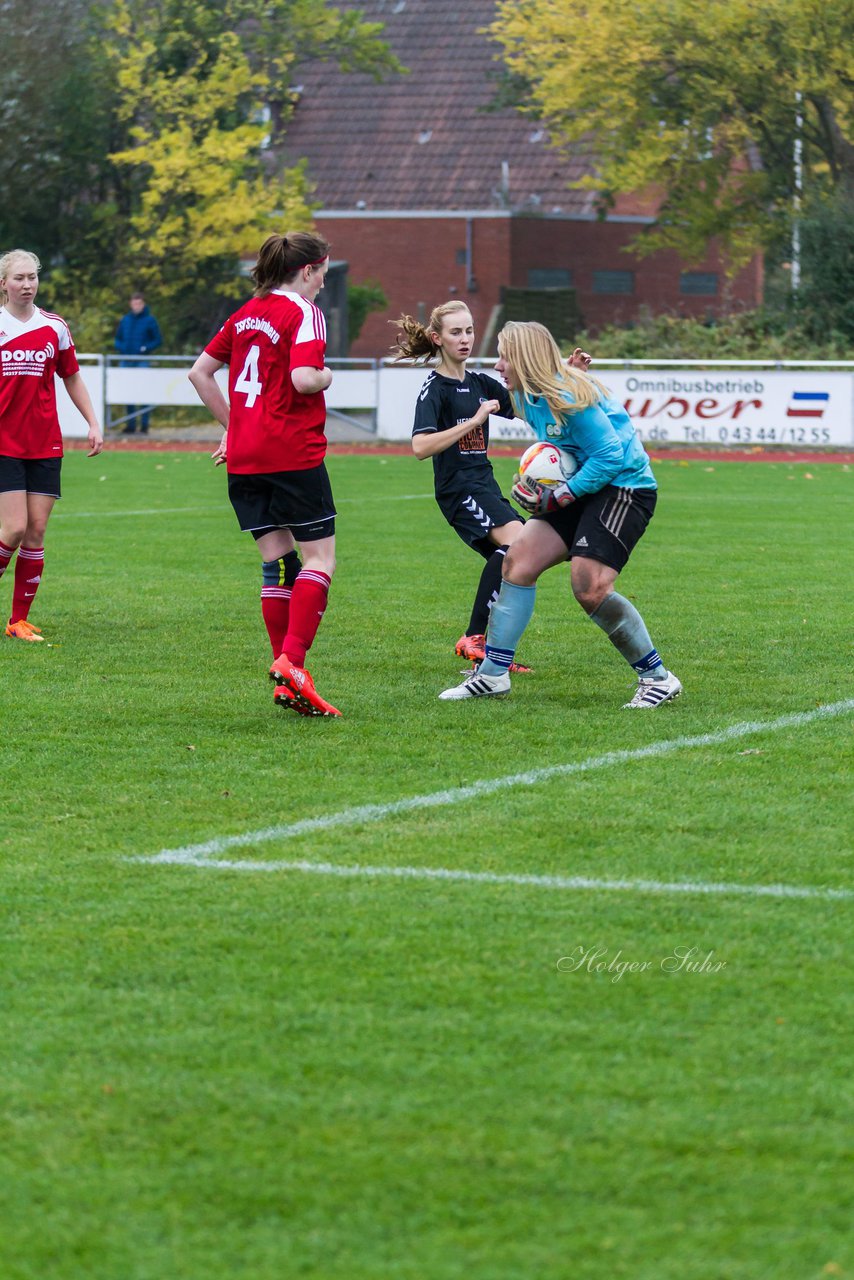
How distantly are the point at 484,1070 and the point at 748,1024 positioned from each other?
598 millimetres

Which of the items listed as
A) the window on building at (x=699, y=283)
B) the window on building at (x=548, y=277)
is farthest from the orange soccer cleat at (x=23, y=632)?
the window on building at (x=699, y=283)

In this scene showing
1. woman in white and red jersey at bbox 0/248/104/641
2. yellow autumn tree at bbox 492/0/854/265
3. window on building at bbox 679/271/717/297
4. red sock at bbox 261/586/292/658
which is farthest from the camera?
window on building at bbox 679/271/717/297

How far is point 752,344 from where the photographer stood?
1268 inches

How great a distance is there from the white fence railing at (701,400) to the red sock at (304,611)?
703 inches

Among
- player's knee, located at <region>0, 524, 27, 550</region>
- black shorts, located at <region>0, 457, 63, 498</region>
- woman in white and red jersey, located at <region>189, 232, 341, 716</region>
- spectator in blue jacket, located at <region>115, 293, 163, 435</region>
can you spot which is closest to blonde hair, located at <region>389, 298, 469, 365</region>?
woman in white and red jersey, located at <region>189, 232, 341, 716</region>

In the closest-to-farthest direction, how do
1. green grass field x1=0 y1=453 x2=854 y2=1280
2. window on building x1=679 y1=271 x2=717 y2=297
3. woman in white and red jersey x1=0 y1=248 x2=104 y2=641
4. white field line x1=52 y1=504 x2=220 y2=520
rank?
green grass field x1=0 y1=453 x2=854 y2=1280 < woman in white and red jersey x1=0 y1=248 x2=104 y2=641 < white field line x1=52 y1=504 x2=220 y2=520 < window on building x1=679 y1=271 x2=717 y2=297

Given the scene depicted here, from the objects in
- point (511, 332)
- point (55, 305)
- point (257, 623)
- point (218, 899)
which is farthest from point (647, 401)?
point (218, 899)

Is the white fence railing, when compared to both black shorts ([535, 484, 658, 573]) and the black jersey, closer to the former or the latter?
the black jersey

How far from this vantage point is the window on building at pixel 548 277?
4888 centimetres

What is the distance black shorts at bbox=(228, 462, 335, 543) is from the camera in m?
7.41

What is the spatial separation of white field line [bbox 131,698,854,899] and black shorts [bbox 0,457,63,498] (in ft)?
13.1

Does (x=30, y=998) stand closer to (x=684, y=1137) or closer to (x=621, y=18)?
(x=684, y=1137)

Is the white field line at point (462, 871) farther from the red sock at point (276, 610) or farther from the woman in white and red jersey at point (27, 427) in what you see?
the woman in white and red jersey at point (27, 427)

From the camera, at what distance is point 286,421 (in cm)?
735
